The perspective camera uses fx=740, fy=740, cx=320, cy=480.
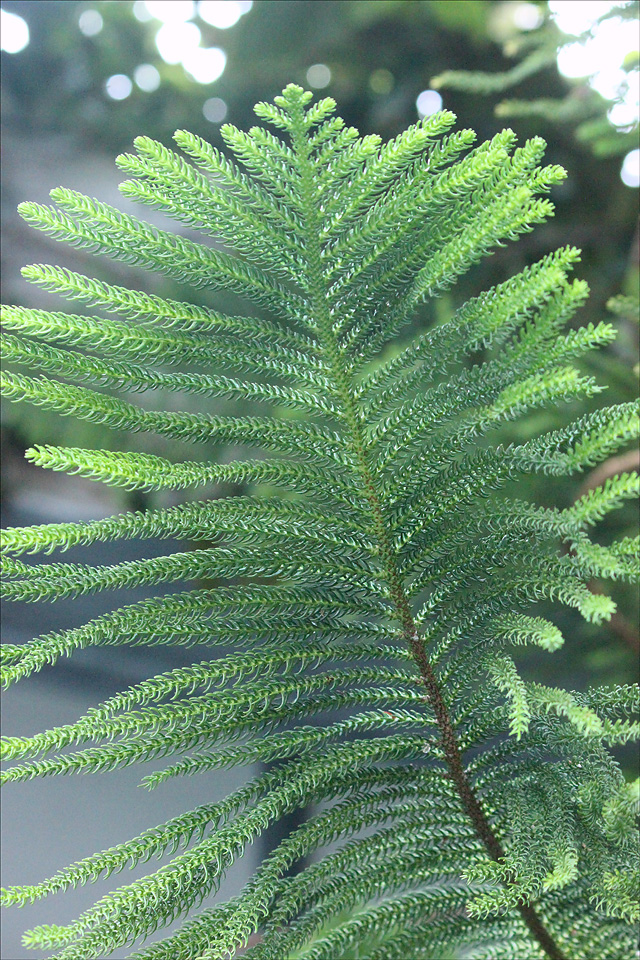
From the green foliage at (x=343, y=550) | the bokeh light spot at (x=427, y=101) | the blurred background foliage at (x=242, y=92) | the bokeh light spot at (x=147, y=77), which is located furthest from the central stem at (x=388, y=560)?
the bokeh light spot at (x=147, y=77)

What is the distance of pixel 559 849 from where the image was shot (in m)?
0.28

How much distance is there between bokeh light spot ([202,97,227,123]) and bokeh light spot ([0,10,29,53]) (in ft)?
0.89

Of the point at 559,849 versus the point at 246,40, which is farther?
the point at 246,40

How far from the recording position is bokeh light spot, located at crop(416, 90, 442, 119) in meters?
1.03

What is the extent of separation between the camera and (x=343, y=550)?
1.05 feet

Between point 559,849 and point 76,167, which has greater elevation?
point 76,167

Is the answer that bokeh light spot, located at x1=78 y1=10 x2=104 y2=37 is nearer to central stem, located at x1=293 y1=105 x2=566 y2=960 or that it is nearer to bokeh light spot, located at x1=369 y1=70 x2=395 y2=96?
bokeh light spot, located at x1=369 y1=70 x2=395 y2=96

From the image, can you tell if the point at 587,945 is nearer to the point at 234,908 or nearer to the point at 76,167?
the point at 234,908

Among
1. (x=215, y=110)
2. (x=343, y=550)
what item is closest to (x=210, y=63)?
(x=215, y=110)

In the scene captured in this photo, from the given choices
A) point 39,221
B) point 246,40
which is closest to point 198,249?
point 39,221

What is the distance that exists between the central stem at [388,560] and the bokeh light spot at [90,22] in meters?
0.98

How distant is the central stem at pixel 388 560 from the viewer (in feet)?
1.00

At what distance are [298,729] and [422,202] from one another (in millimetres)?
226

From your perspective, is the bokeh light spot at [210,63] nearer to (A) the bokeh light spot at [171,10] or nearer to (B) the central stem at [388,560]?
(A) the bokeh light spot at [171,10]
